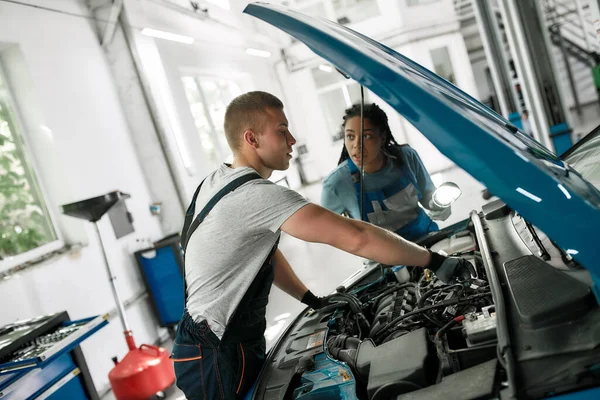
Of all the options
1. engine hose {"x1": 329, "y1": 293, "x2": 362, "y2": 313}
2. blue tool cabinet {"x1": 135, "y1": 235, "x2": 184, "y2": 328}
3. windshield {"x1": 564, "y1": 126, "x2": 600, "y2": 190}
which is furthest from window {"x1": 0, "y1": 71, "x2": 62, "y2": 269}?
windshield {"x1": 564, "y1": 126, "x2": 600, "y2": 190}

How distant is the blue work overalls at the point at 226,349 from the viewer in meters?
1.65

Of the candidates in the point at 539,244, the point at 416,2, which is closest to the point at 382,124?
the point at 539,244

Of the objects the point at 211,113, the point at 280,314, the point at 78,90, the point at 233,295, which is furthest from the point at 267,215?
the point at 211,113

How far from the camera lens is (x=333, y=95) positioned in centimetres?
1397

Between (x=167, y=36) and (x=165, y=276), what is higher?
(x=167, y=36)

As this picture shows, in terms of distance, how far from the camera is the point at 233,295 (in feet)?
5.44

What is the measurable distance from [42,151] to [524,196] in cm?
475

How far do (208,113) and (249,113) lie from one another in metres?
7.07

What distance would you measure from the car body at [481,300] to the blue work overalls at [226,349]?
10 cm

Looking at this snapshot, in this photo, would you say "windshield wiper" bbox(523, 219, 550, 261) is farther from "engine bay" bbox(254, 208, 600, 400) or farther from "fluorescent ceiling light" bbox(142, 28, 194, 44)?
"fluorescent ceiling light" bbox(142, 28, 194, 44)

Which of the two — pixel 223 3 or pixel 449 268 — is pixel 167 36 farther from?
pixel 449 268

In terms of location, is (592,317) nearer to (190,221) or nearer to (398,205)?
(190,221)

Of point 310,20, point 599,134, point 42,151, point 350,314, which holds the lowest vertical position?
point 350,314

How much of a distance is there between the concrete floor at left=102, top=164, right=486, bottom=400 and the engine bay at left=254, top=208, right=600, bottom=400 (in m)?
2.29
